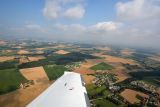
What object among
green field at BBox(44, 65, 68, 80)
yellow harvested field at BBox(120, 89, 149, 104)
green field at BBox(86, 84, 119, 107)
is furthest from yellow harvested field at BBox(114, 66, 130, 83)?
green field at BBox(44, 65, 68, 80)

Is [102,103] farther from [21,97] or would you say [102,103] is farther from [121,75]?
[121,75]

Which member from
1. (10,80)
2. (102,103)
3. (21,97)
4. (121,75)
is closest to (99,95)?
(102,103)

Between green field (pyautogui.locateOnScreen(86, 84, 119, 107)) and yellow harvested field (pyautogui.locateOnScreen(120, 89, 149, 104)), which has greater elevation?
green field (pyautogui.locateOnScreen(86, 84, 119, 107))

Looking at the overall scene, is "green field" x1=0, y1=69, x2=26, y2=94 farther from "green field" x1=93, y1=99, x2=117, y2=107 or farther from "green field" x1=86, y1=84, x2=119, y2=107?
"green field" x1=93, y1=99, x2=117, y2=107

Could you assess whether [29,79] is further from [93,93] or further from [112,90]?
[112,90]

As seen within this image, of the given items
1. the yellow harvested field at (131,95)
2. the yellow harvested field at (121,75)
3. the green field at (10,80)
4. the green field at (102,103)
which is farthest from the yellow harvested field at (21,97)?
the yellow harvested field at (121,75)

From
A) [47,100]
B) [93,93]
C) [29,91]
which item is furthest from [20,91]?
[47,100]

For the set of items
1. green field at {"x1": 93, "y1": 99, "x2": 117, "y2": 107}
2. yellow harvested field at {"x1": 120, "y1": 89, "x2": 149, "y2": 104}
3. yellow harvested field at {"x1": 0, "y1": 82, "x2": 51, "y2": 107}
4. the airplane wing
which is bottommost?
yellow harvested field at {"x1": 120, "y1": 89, "x2": 149, "y2": 104}
